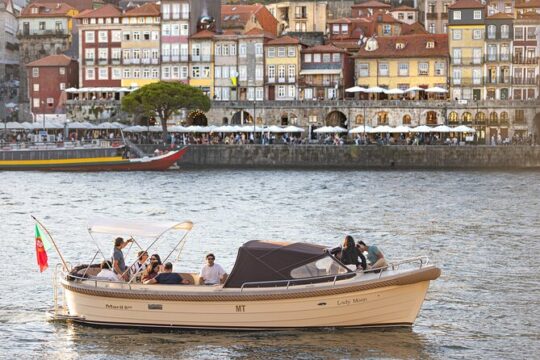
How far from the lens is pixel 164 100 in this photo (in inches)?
4126

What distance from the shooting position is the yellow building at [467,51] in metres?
113

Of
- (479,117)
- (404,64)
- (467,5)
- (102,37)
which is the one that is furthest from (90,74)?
(479,117)

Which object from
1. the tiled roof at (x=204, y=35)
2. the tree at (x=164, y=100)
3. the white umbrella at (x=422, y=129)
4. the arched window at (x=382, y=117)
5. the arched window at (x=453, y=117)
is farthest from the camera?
the tiled roof at (x=204, y=35)

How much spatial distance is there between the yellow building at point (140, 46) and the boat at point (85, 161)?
82.3ft

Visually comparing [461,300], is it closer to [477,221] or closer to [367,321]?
[367,321]

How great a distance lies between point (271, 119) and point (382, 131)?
1470cm

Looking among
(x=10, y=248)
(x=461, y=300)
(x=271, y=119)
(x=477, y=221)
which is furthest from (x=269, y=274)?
(x=271, y=119)

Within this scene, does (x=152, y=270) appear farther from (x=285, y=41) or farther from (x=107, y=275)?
(x=285, y=41)

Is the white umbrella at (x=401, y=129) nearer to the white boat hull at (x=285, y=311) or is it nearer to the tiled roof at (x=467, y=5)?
the tiled roof at (x=467, y=5)

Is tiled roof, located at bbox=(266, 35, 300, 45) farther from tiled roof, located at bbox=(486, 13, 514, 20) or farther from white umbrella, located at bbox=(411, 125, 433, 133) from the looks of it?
white umbrella, located at bbox=(411, 125, 433, 133)

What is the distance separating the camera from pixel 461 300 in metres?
34.6

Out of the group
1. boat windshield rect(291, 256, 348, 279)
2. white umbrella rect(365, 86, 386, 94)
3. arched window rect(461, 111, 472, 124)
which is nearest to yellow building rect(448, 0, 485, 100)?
arched window rect(461, 111, 472, 124)

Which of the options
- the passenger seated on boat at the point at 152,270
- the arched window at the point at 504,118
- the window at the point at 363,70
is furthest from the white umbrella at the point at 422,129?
the passenger seated on boat at the point at 152,270

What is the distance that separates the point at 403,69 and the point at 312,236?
6667 cm
